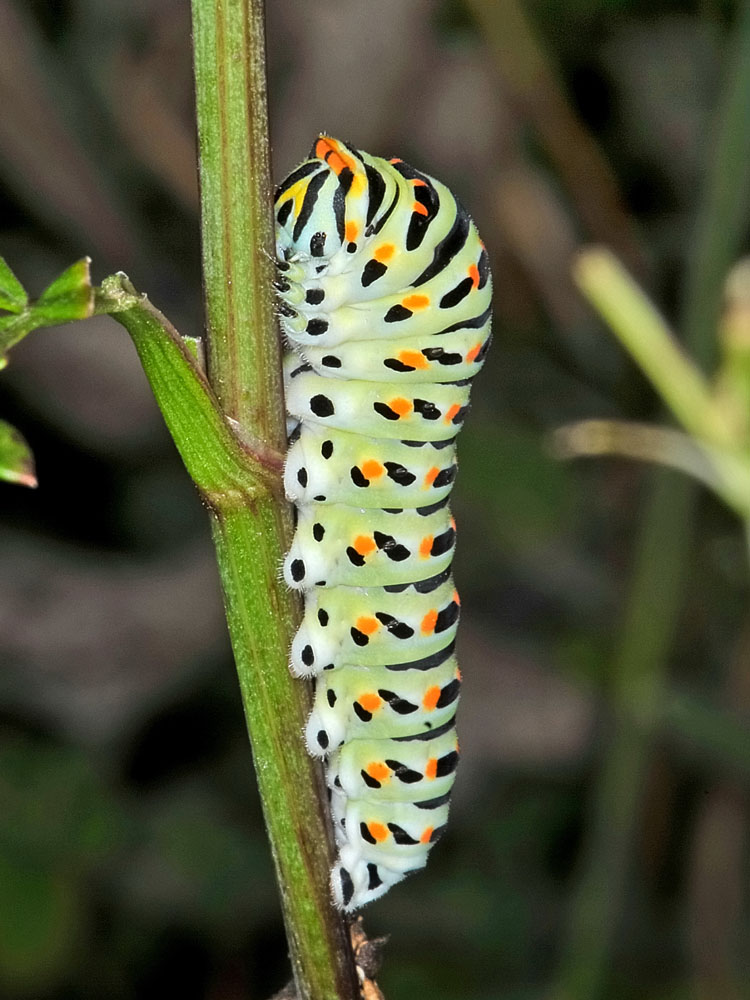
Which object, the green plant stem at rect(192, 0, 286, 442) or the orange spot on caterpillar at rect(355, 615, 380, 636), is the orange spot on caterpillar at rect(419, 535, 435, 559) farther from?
the green plant stem at rect(192, 0, 286, 442)

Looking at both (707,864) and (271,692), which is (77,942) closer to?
(707,864)

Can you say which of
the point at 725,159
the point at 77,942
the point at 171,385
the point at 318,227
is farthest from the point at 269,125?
the point at 77,942

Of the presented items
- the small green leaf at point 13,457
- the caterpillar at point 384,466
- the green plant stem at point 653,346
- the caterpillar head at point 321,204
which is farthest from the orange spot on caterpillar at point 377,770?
the green plant stem at point 653,346

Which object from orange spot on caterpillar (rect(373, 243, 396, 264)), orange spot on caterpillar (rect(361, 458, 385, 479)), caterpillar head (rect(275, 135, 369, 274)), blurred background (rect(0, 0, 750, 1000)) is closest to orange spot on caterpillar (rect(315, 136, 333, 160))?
caterpillar head (rect(275, 135, 369, 274))

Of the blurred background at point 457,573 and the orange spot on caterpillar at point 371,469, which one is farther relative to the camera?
the blurred background at point 457,573

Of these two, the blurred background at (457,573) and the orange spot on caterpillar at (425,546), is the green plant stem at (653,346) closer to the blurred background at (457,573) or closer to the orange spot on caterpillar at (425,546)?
the orange spot on caterpillar at (425,546)

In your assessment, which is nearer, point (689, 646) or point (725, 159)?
point (725, 159)
